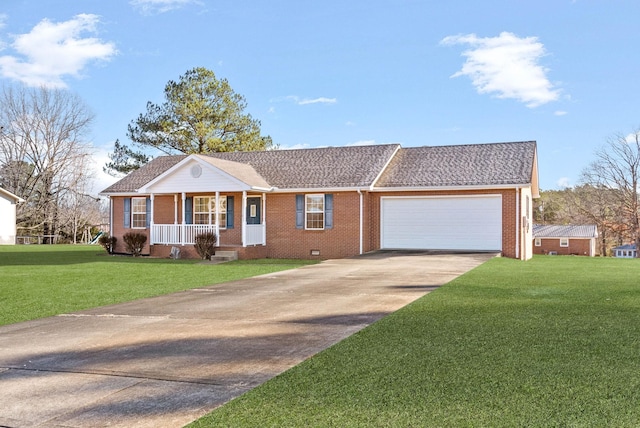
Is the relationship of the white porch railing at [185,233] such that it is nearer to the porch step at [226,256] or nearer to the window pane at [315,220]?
the porch step at [226,256]

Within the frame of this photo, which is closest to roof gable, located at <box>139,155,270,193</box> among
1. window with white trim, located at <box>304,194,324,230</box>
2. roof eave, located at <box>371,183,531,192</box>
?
window with white trim, located at <box>304,194,324,230</box>

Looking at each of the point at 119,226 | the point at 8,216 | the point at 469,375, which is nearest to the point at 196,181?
the point at 119,226

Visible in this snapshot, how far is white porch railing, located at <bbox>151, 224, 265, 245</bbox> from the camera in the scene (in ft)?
71.9

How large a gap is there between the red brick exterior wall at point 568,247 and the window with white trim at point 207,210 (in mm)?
43531

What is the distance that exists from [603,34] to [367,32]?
10.0 m

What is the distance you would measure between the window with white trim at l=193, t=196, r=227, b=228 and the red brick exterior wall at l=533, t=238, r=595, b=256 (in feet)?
143

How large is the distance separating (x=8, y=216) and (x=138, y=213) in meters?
21.4

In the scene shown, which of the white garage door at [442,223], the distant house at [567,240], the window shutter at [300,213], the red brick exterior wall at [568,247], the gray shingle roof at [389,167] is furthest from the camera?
the red brick exterior wall at [568,247]

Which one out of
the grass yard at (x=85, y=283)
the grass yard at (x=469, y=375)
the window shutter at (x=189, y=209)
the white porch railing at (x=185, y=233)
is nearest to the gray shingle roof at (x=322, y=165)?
the white porch railing at (x=185, y=233)

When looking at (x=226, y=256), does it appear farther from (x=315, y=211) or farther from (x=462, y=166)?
(x=462, y=166)

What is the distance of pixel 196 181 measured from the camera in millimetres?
21875

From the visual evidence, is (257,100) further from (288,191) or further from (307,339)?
(307,339)

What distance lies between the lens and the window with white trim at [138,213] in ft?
81.0

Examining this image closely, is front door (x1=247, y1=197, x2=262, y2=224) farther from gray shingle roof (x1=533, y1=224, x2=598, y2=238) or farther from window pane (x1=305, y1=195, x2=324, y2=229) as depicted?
gray shingle roof (x1=533, y1=224, x2=598, y2=238)
